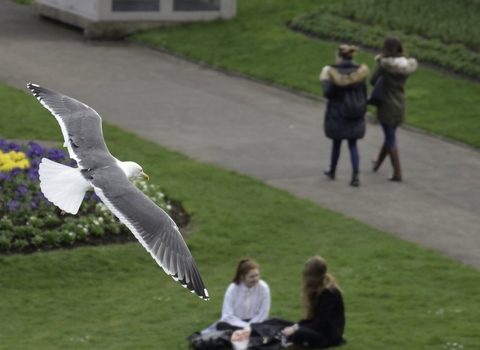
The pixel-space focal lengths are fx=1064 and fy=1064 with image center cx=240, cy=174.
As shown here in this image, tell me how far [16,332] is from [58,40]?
12934mm

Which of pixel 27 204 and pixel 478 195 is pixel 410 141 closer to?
pixel 478 195

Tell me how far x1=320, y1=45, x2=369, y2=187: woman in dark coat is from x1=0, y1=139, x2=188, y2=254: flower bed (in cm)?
262

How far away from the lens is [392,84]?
13.9 m

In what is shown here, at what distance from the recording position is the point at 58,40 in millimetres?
21750

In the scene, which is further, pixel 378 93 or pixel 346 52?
pixel 378 93

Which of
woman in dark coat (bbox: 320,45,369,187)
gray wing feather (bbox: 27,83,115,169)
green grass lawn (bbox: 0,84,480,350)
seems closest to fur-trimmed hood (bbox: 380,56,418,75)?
woman in dark coat (bbox: 320,45,369,187)

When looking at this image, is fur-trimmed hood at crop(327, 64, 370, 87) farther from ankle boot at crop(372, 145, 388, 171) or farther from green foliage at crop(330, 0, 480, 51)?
green foliage at crop(330, 0, 480, 51)

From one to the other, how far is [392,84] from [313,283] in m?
5.28

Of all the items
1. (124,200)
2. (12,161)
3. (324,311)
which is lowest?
(324,311)

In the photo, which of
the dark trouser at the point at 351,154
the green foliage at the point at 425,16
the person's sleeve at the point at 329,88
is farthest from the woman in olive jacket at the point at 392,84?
the green foliage at the point at 425,16

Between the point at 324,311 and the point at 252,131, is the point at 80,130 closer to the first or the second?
the point at 324,311

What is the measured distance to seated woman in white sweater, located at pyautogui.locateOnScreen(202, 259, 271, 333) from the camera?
366 inches

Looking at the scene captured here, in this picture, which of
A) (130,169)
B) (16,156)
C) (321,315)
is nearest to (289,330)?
(321,315)

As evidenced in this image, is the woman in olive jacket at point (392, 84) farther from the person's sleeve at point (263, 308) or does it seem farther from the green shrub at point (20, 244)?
the green shrub at point (20, 244)
